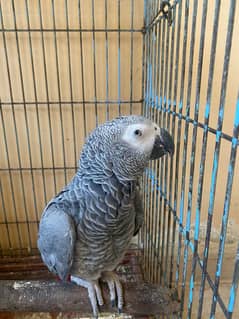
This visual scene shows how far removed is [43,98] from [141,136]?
1.00m

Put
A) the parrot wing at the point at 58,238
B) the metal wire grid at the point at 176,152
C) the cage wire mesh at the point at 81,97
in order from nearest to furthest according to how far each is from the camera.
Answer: the metal wire grid at the point at 176,152 → the parrot wing at the point at 58,238 → the cage wire mesh at the point at 81,97

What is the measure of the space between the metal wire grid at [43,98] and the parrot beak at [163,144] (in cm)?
84

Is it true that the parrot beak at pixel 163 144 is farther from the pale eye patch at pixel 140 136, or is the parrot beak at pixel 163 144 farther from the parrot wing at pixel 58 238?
the parrot wing at pixel 58 238

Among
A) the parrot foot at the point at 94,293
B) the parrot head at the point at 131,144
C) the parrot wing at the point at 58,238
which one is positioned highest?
the parrot head at the point at 131,144

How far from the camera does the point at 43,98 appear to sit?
1514 millimetres

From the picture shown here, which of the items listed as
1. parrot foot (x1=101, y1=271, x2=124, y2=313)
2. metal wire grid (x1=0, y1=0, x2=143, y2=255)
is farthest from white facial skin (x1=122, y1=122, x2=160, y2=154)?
metal wire grid (x1=0, y1=0, x2=143, y2=255)

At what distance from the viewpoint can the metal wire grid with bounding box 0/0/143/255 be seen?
138 cm

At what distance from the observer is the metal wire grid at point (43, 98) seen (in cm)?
138

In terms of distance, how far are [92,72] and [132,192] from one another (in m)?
0.90

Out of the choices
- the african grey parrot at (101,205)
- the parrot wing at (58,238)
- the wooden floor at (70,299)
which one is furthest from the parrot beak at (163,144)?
the wooden floor at (70,299)

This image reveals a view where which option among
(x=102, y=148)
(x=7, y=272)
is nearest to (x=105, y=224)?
(x=102, y=148)

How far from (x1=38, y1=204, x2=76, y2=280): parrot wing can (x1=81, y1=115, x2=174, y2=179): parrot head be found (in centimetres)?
23

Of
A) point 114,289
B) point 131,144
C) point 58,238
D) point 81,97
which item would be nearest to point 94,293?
point 114,289

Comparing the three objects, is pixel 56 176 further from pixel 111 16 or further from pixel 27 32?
pixel 111 16
